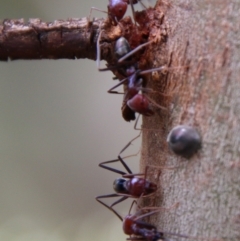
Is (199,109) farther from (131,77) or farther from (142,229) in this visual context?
(142,229)

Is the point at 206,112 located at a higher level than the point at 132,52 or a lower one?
lower

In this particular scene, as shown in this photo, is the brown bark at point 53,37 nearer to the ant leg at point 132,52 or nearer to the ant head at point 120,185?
the ant leg at point 132,52

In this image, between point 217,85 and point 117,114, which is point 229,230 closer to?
point 217,85

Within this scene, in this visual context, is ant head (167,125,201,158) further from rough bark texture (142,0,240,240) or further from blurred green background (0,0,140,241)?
blurred green background (0,0,140,241)

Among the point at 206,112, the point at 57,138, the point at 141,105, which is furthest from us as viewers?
the point at 57,138

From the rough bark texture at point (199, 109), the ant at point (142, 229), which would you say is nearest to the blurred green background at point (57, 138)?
the ant at point (142, 229)

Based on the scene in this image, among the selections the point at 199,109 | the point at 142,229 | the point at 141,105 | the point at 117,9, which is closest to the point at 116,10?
the point at 117,9

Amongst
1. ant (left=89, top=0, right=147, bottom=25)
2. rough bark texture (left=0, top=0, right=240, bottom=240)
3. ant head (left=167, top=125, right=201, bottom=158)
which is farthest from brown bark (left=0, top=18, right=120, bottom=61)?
ant head (left=167, top=125, right=201, bottom=158)
